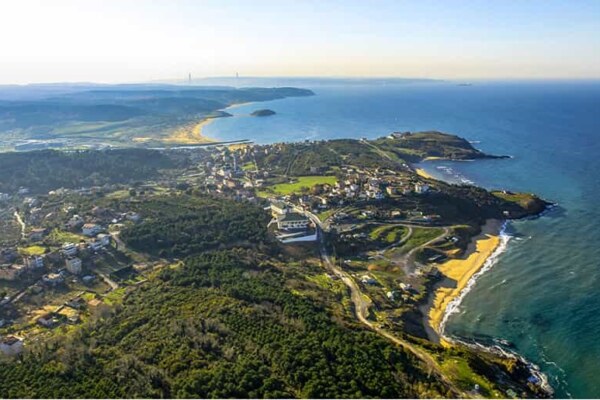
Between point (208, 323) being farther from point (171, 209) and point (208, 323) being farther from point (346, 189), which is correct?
point (346, 189)

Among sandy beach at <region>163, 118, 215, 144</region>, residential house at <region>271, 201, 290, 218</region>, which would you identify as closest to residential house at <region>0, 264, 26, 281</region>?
residential house at <region>271, 201, 290, 218</region>

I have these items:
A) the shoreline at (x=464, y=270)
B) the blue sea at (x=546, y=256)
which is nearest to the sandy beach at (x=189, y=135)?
the blue sea at (x=546, y=256)

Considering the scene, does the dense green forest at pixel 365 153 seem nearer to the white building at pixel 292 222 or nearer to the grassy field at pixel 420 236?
the white building at pixel 292 222

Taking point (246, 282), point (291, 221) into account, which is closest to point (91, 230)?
point (291, 221)

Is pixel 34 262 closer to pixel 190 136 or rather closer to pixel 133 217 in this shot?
pixel 133 217

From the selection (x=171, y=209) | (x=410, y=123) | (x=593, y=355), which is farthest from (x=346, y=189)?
(x=410, y=123)
